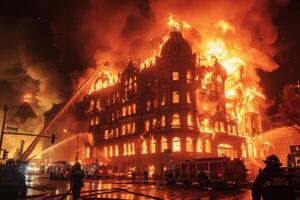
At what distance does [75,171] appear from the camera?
15.5 metres

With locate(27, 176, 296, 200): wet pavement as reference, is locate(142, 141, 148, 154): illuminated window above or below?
above

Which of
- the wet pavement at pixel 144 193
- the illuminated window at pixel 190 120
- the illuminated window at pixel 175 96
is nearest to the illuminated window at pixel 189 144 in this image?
the illuminated window at pixel 190 120

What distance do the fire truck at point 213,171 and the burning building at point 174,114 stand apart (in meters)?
16.1

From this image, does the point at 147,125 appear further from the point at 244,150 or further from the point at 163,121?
the point at 244,150

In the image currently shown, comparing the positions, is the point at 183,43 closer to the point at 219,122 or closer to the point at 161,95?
the point at 161,95

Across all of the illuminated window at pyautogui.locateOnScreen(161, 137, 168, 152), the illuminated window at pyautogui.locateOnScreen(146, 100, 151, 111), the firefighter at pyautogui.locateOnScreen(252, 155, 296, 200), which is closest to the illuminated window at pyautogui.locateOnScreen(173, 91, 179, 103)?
the illuminated window at pyautogui.locateOnScreen(146, 100, 151, 111)

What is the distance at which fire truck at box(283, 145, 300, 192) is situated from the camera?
20562mm

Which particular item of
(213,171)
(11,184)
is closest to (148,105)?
(213,171)

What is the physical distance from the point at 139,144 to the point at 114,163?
10370mm

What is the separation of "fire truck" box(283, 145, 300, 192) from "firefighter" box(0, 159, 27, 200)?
17.7 metres

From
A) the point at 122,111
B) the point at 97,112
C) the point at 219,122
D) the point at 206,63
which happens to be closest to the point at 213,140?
the point at 219,122

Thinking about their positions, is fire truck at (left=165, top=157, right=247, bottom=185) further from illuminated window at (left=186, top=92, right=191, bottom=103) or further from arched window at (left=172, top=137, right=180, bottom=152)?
illuminated window at (left=186, top=92, right=191, bottom=103)

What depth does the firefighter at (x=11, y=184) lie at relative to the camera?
7.98 meters

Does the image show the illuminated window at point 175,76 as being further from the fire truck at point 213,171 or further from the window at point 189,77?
the fire truck at point 213,171
